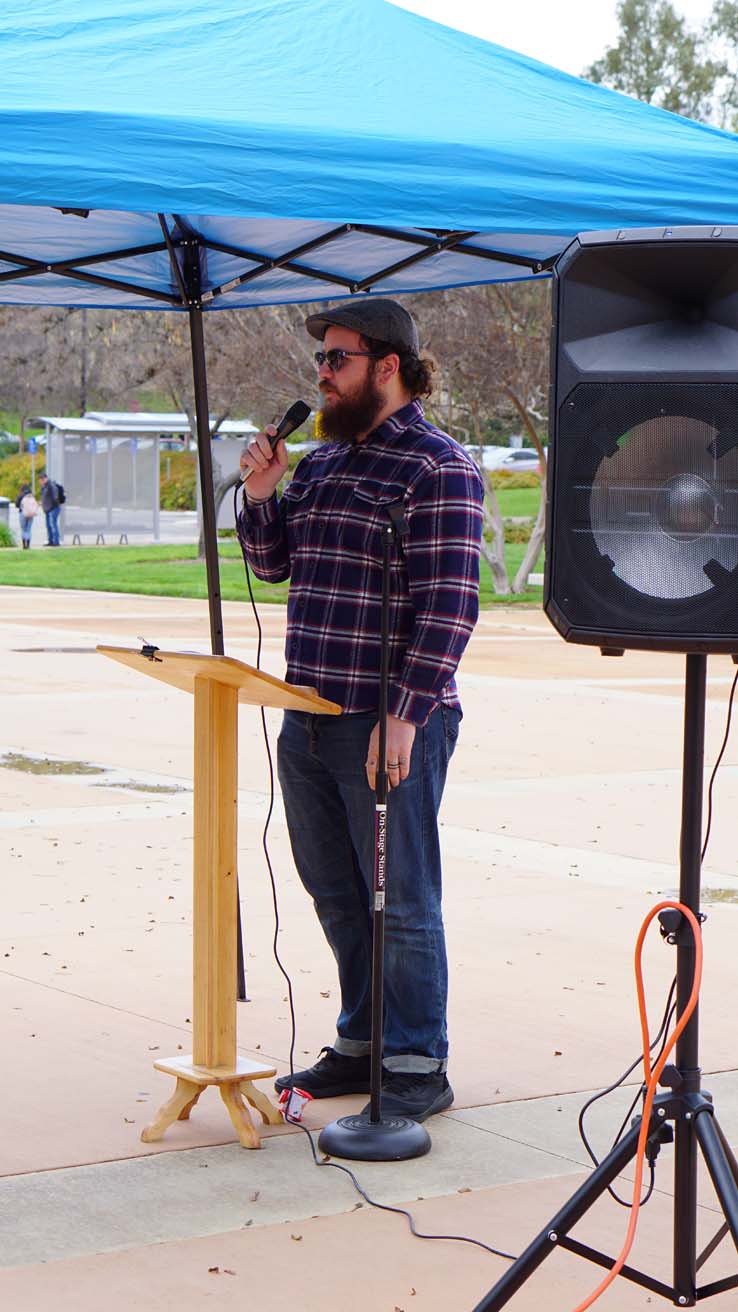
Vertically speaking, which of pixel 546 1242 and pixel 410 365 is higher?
pixel 410 365

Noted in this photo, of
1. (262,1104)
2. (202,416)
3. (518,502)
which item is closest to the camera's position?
(262,1104)

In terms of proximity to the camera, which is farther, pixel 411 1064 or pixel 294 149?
pixel 411 1064

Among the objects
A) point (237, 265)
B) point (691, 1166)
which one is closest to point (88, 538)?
point (237, 265)

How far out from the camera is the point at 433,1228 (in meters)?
4.03

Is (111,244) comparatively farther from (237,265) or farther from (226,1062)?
(226,1062)

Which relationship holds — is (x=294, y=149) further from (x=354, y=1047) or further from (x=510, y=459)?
(x=510, y=459)

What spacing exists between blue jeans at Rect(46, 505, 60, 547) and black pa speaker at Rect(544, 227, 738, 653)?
117 ft

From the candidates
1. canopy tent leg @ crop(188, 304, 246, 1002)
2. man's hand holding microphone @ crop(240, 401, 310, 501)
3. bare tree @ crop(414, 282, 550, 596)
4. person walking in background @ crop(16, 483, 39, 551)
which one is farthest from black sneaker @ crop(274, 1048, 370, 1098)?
person walking in background @ crop(16, 483, 39, 551)

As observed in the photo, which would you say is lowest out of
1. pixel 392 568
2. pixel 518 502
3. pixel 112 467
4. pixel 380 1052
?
pixel 380 1052

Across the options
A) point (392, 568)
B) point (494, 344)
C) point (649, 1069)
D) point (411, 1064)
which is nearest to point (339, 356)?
point (392, 568)

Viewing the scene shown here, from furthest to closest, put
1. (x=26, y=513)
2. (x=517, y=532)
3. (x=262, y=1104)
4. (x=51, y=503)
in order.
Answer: (x=517, y=532)
(x=51, y=503)
(x=26, y=513)
(x=262, y=1104)

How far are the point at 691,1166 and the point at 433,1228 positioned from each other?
900 mm

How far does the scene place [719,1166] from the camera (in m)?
3.22

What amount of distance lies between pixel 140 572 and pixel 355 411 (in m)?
26.4
